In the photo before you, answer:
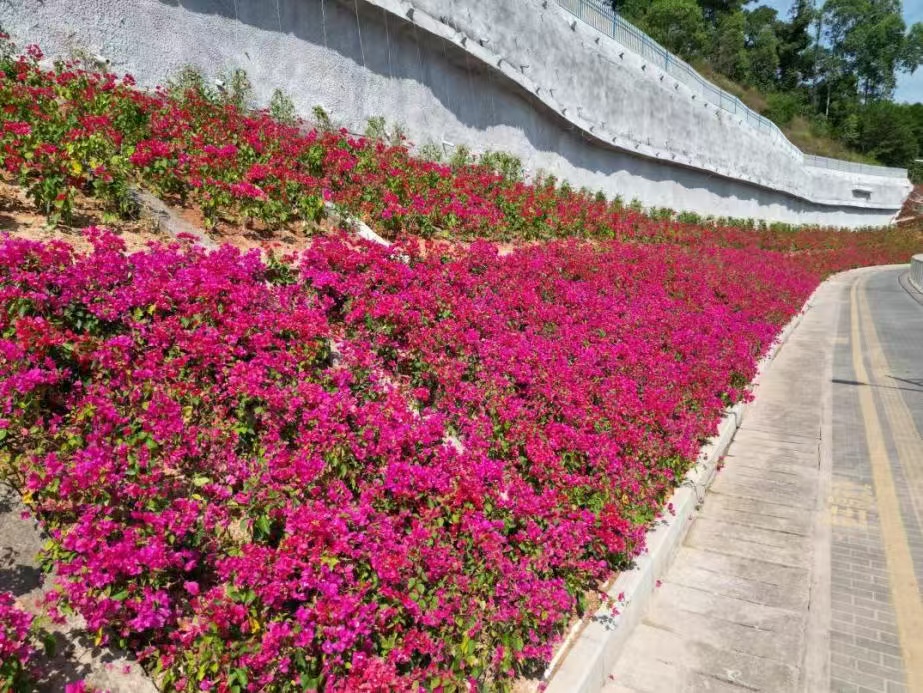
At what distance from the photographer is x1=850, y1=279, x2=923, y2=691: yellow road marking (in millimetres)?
Answer: 3862

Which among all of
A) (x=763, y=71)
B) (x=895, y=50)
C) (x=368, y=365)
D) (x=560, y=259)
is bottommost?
(x=368, y=365)

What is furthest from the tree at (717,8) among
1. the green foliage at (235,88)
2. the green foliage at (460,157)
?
the green foliage at (235,88)

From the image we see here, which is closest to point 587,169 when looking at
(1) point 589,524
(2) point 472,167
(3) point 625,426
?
(2) point 472,167

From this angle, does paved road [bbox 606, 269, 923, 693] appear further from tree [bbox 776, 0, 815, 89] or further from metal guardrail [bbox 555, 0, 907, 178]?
tree [bbox 776, 0, 815, 89]

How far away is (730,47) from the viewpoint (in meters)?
59.9

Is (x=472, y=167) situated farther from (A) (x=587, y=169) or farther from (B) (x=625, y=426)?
(B) (x=625, y=426)

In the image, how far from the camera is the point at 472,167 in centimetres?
1360

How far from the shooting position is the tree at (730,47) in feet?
195

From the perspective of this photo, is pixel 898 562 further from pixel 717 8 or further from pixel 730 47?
pixel 717 8

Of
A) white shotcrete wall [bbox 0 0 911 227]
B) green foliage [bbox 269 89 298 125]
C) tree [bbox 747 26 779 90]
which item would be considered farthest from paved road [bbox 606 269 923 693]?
tree [bbox 747 26 779 90]

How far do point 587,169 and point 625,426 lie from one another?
16146 mm

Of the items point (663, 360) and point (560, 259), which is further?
point (560, 259)

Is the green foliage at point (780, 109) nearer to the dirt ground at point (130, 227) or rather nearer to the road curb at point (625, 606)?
the road curb at point (625, 606)

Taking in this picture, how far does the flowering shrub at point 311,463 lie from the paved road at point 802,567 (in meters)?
0.67
